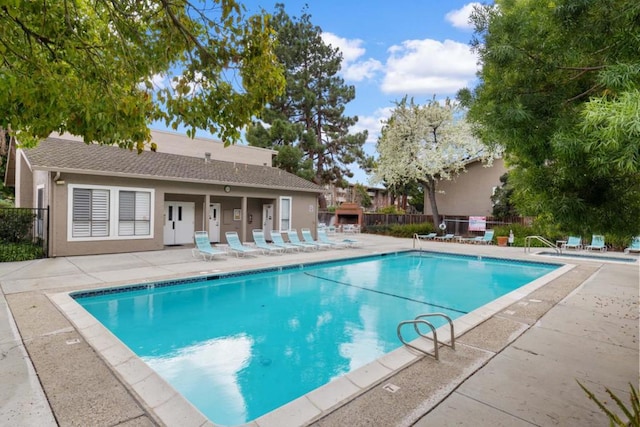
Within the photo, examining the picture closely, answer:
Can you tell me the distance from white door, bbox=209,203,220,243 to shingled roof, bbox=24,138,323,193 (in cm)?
188

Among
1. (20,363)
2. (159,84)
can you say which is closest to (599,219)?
(159,84)

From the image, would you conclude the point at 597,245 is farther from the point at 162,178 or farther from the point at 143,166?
the point at 143,166

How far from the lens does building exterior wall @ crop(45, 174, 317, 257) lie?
12.2 m

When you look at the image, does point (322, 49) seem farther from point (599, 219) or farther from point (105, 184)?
point (599, 219)

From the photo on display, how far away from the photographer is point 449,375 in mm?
4105

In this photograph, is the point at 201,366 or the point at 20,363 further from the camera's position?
the point at 201,366

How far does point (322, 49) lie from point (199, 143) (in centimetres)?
1612

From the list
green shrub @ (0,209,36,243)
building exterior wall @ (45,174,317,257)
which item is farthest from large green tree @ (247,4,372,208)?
green shrub @ (0,209,36,243)

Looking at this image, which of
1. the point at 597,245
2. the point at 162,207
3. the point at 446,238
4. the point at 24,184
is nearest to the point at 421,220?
the point at 446,238

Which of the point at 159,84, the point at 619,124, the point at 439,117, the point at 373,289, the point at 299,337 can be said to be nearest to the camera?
the point at 619,124

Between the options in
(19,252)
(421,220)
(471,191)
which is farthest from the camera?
(421,220)

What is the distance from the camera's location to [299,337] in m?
6.76

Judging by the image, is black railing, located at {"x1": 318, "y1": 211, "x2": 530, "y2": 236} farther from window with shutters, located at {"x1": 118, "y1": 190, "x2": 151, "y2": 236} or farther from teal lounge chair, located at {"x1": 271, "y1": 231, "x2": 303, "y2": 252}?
window with shutters, located at {"x1": 118, "y1": 190, "x2": 151, "y2": 236}

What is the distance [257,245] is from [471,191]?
17.3m
